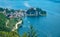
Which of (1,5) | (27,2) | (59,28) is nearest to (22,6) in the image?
(27,2)

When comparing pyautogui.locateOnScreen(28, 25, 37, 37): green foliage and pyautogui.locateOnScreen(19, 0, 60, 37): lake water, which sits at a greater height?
pyautogui.locateOnScreen(19, 0, 60, 37): lake water

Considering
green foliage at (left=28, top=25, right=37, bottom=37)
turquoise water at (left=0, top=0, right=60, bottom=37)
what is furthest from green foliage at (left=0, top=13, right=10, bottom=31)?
green foliage at (left=28, top=25, right=37, bottom=37)

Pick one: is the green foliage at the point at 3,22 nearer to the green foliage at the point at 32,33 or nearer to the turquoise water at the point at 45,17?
the turquoise water at the point at 45,17

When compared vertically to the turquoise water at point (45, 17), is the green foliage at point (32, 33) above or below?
below

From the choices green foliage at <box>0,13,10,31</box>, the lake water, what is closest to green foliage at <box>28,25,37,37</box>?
the lake water

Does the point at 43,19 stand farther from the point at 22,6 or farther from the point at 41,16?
the point at 22,6

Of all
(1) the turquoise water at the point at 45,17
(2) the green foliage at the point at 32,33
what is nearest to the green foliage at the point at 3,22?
(1) the turquoise water at the point at 45,17

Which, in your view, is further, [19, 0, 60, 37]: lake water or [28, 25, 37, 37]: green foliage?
[19, 0, 60, 37]: lake water

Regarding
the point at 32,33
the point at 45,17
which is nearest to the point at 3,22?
the point at 32,33

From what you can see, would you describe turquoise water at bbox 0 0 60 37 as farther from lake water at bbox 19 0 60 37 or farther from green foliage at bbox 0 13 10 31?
green foliage at bbox 0 13 10 31
